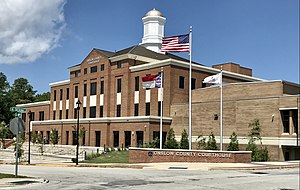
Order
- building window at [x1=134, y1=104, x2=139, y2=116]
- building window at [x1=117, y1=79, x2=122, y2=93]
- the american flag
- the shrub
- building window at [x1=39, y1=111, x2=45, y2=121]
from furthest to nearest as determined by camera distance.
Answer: building window at [x1=39, y1=111, x2=45, y2=121] < building window at [x1=117, y1=79, x2=122, y2=93] < building window at [x1=134, y1=104, x2=139, y2=116] < the shrub < the american flag

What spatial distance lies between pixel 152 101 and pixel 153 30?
19366 mm

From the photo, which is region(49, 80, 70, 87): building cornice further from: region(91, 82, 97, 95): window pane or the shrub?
the shrub

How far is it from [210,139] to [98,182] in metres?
30.6

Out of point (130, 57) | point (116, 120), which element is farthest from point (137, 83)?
point (116, 120)

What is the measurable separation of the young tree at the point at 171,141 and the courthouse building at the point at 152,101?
721 mm

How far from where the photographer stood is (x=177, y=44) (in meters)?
33.3

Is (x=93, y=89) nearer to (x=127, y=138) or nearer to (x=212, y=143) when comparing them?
(x=127, y=138)

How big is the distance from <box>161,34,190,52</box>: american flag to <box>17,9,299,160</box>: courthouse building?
19.5ft

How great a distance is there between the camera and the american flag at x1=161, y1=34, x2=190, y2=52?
3316 centimetres

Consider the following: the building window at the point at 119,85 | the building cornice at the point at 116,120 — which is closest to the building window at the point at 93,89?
the building cornice at the point at 116,120

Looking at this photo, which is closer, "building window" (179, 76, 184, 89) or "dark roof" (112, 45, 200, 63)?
"building window" (179, 76, 184, 89)

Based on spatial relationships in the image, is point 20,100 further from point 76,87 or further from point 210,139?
point 210,139

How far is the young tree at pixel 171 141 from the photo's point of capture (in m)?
49.8

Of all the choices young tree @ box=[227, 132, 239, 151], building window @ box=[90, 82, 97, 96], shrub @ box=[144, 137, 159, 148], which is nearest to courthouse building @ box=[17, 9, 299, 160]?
building window @ box=[90, 82, 97, 96]
